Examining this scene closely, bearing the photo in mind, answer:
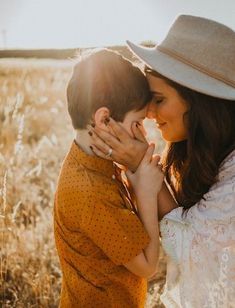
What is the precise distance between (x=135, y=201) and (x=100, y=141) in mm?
339

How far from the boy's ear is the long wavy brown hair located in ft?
1.31

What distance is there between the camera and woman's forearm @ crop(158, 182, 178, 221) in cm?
251

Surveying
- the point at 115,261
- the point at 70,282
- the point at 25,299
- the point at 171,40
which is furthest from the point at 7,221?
the point at 171,40

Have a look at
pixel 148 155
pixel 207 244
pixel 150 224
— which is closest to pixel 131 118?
pixel 148 155

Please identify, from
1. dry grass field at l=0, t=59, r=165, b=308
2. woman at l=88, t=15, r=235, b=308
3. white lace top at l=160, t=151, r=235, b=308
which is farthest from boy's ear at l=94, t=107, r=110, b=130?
dry grass field at l=0, t=59, r=165, b=308

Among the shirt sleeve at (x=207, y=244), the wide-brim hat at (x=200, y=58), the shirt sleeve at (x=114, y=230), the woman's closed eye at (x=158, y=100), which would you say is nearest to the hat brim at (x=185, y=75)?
the wide-brim hat at (x=200, y=58)

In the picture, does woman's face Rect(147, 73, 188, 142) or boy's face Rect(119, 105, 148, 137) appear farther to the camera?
woman's face Rect(147, 73, 188, 142)

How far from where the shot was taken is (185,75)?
8.08 ft

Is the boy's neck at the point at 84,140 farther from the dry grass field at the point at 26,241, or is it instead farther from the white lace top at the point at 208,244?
the dry grass field at the point at 26,241

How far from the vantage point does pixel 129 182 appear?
2418 mm

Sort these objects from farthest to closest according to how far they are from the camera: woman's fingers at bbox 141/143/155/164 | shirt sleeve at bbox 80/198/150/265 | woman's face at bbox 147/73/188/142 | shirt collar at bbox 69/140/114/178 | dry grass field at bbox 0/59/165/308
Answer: dry grass field at bbox 0/59/165/308
woman's face at bbox 147/73/188/142
woman's fingers at bbox 141/143/155/164
shirt collar at bbox 69/140/114/178
shirt sleeve at bbox 80/198/150/265

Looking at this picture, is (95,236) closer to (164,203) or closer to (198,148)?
(164,203)

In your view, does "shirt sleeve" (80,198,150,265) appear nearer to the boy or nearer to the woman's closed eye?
the boy

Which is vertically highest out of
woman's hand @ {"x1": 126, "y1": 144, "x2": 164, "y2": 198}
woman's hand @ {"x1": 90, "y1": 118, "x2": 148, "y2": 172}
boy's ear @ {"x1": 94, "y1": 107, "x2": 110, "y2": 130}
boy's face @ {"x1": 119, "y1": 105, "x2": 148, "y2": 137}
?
boy's ear @ {"x1": 94, "y1": 107, "x2": 110, "y2": 130}
